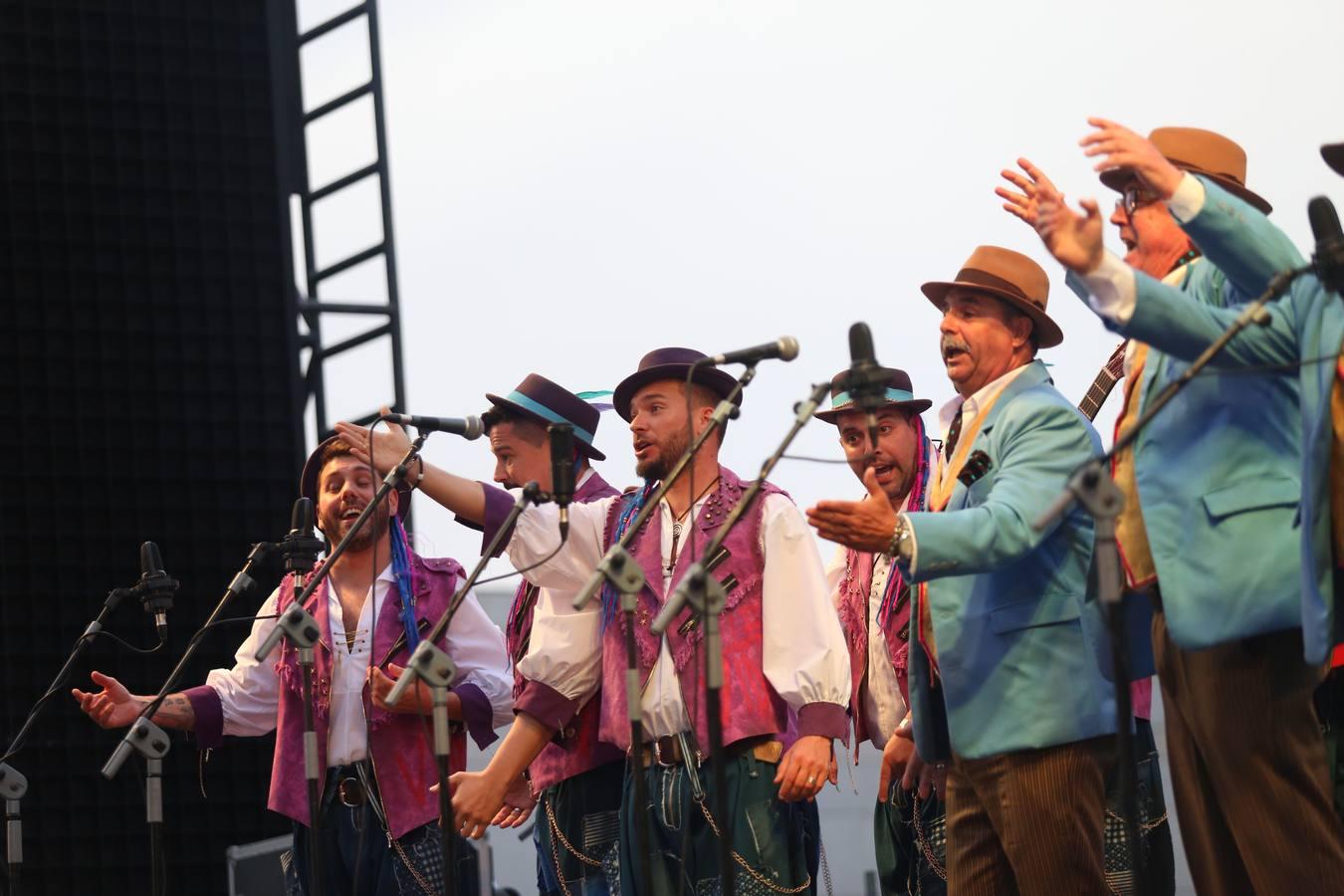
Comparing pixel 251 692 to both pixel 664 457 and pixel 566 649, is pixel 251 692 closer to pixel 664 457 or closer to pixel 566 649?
pixel 566 649

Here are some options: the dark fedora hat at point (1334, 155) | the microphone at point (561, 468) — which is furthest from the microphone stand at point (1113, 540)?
the microphone at point (561, 468)

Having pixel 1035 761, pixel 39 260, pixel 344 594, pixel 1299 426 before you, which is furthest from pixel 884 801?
pixel 39 260

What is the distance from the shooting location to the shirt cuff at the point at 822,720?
4102 millimetres

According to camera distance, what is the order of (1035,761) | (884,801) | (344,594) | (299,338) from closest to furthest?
(1035,761)
(884,801)
(344,594)
(299,338)

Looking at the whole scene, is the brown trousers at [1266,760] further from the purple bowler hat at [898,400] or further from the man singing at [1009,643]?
the purple bowler hat at [898,400]

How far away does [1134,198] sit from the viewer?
11.8ft

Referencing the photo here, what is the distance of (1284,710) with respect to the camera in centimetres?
312

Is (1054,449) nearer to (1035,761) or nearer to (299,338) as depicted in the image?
(1035,761)

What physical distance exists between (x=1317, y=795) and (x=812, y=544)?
4.87 feet

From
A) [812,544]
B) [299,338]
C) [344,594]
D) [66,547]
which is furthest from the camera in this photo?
[299,338]

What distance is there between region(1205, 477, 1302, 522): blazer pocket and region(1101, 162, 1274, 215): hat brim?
0.71 meters

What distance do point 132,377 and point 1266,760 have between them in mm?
5127

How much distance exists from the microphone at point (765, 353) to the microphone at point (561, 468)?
1.09ft

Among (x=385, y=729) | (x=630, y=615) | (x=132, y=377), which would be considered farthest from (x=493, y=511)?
(x=132, y=377)
